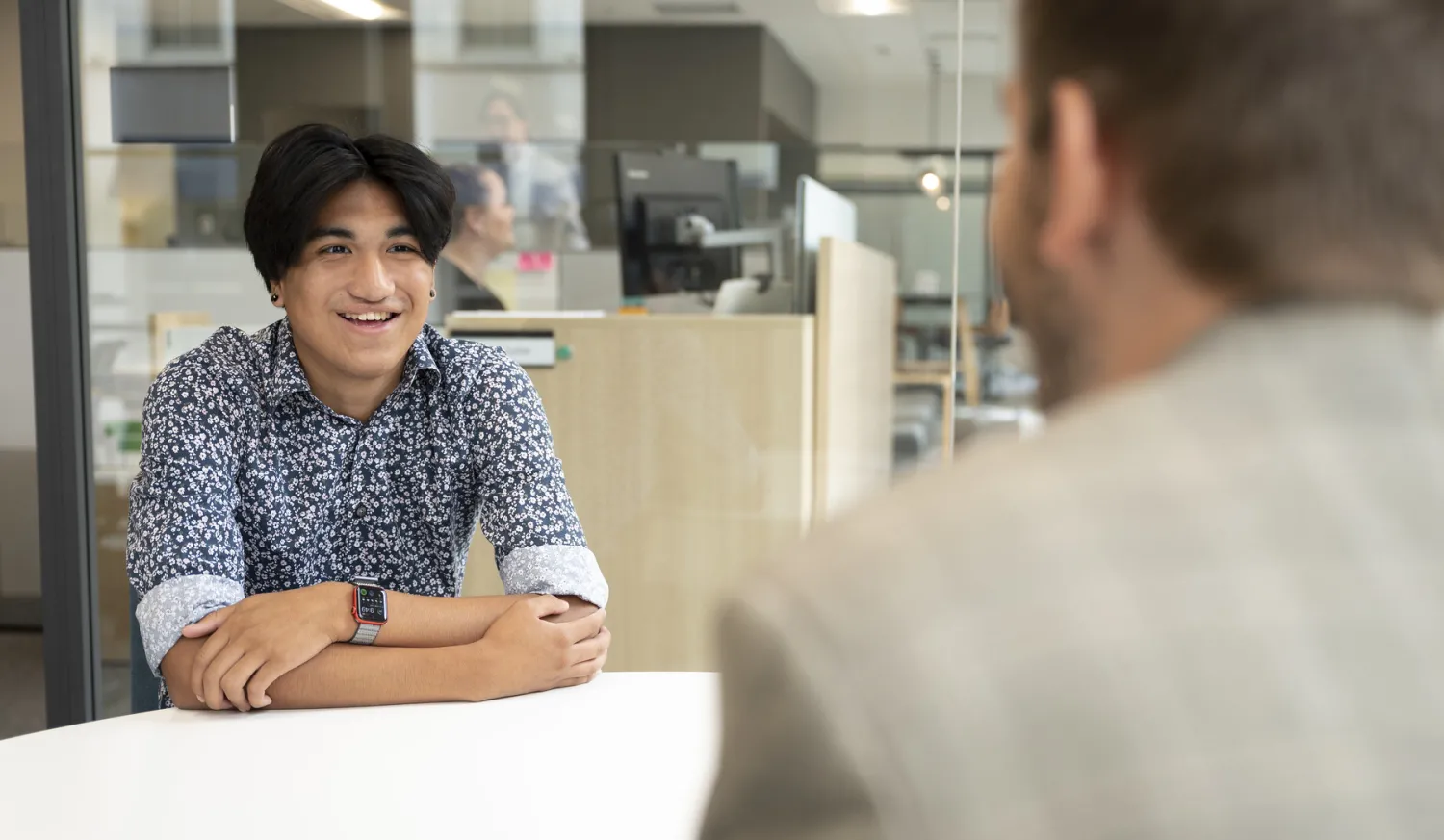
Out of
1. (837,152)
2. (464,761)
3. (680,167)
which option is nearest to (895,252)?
(837,152)

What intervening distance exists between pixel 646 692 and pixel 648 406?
1.58m

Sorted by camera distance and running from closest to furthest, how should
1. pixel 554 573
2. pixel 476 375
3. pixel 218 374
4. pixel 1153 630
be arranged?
pixel 1153 630
pixel 554 573
pixel 218 374
pixel 476 375

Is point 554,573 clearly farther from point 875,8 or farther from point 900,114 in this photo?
point 875,8

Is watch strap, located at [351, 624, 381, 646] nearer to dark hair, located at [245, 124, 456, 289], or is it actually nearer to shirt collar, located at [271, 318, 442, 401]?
shirt collar, located at [271, 318, 442, 401]

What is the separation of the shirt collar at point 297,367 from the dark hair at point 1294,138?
5.03 feet

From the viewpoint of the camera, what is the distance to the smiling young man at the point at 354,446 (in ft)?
5.34

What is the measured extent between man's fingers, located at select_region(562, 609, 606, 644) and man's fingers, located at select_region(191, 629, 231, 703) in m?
0.38

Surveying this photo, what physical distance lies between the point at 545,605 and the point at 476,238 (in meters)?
1.59

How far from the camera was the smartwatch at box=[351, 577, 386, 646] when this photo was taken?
5.03 feet

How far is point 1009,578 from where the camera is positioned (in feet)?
1.40

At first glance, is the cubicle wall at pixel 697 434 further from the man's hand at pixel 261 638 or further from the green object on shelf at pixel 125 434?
the man's hand at pixel 261 638

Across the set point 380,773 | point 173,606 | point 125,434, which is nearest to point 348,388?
point 173,606

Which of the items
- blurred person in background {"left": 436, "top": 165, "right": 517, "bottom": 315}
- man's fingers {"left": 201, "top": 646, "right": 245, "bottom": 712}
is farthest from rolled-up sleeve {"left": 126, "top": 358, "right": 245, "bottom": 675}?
blurred person in background {"left": 436, "top": 165, "right": 517, "bottom": 315}

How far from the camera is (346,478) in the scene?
1.88 meters
